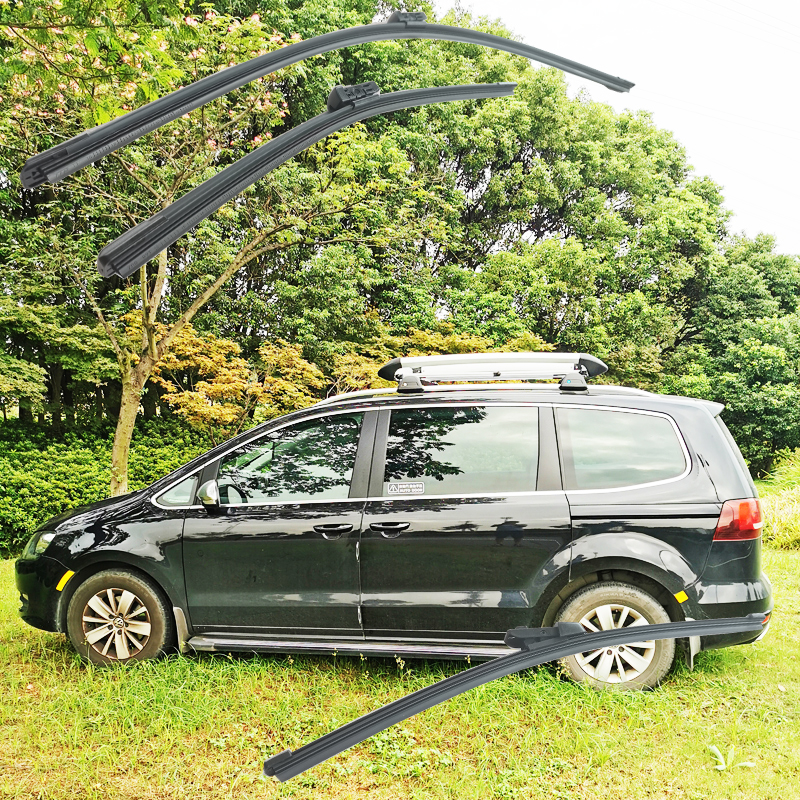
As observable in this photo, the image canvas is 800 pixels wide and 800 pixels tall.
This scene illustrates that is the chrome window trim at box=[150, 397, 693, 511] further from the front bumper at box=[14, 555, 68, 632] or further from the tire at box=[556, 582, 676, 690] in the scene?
the front bumper at box=[14, 555, 68, 632]

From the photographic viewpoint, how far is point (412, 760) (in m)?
3.18

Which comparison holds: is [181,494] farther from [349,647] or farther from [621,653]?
[621,653]

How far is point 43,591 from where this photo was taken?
4.16m

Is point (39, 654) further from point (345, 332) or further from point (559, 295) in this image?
point (559, 295)

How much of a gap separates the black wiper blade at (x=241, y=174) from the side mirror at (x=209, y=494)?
11.0 feet

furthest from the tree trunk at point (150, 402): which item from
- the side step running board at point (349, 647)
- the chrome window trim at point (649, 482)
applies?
the chrome window trim at point (649, 482)

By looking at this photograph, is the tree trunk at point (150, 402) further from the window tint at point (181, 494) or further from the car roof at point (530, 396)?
the car roof at point (530, 396)

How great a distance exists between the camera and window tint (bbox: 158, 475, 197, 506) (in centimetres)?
420

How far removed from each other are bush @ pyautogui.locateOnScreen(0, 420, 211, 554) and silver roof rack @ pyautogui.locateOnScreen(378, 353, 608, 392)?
737 centimetres

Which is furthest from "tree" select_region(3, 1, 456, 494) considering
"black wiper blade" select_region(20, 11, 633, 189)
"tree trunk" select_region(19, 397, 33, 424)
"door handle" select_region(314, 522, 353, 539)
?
"black wiper blade" select_region(20, 11, 633, 189)

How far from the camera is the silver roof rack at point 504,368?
13.9 ft

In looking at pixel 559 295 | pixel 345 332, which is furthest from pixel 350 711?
pixel 559 295

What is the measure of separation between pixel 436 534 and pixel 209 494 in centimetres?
137

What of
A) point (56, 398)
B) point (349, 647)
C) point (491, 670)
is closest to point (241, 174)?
point (491, 670)
